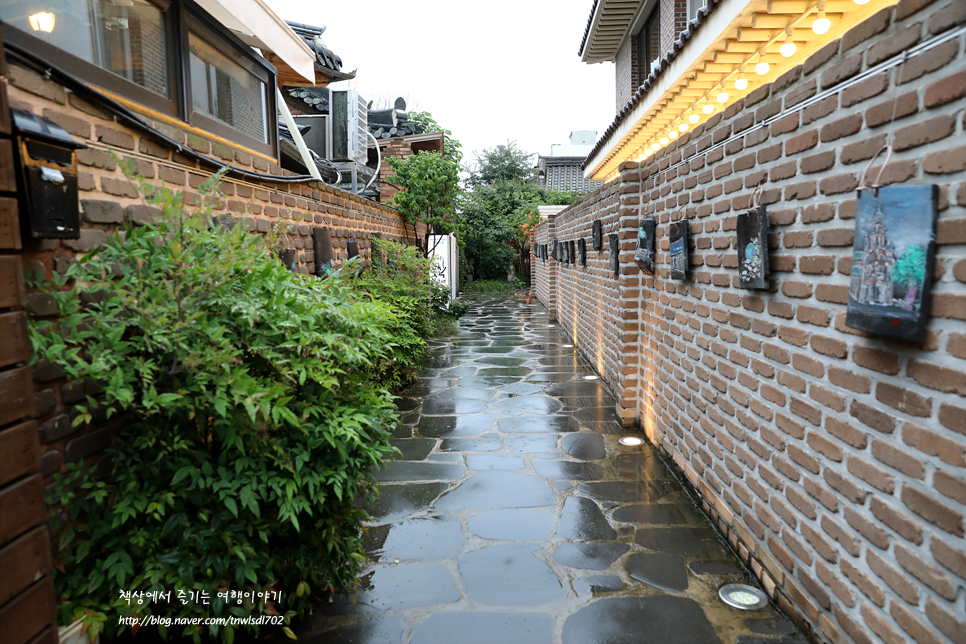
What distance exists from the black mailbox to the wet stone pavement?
1.88m

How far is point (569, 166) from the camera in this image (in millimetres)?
→ 27109

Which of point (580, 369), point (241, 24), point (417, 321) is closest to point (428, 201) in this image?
point (417, 321)

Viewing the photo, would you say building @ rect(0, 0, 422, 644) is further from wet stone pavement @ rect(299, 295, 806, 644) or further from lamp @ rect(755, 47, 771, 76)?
lamp @ rect(755, 47, 771, 76)

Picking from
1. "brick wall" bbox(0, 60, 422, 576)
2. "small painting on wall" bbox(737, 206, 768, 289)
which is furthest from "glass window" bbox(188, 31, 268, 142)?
"small painting on wall" bbox(737, 206, 768, 289)

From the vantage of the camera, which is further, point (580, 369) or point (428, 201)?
point (428, 201)

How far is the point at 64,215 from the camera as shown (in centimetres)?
191

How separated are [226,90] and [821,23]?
15.4ft

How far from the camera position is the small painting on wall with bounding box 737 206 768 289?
2.40m

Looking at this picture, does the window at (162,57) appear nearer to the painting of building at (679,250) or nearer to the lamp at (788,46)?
the painting of building at (679,250)

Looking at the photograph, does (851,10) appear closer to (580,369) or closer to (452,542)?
(452,542)

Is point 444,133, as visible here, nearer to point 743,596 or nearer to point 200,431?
point 200,431

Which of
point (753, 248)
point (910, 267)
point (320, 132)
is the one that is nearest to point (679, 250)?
point (753, 248)

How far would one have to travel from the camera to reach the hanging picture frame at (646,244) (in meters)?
4.20

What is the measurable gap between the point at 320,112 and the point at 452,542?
9879mm
